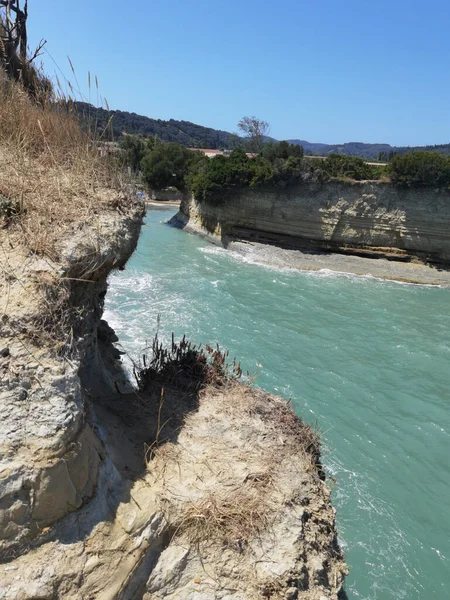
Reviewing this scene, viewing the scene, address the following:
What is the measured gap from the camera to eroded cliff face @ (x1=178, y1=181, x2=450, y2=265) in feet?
81.8

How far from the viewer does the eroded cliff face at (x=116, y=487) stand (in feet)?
10.9

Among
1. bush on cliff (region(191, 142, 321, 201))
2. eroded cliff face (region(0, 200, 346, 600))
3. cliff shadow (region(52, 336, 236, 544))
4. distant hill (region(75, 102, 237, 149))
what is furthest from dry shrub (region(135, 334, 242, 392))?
distant hill (region(75, 102, 237, 149))

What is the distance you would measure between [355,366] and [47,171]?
10.2 m

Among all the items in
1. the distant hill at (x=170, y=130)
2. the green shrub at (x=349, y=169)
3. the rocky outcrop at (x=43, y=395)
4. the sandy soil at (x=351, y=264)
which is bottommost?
the sandy soil at (x=351, y=264)

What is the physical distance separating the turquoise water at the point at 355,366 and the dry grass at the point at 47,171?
14.9 ft

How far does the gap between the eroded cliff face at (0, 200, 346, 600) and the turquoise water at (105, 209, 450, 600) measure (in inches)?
106

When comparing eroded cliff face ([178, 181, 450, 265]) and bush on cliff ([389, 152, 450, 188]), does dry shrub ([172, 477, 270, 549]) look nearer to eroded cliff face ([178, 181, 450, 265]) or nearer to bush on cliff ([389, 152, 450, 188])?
eroded cliff face ([178, 181, 450, 265])

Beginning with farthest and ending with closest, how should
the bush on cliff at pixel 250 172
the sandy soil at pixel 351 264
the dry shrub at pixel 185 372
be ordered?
the bush on cliff at pixel 250 172 → the sandy soil at pixel 351 264 → the dry shrub at pixel 185 372

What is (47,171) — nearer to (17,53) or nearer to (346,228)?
(17,53)

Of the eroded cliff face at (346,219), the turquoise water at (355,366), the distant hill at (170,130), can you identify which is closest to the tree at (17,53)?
the turquoise water at (355,366)

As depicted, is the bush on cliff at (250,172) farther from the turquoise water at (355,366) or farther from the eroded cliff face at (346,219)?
the turquoise water at (355,366)

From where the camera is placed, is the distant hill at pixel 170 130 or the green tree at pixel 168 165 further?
the distant hill at pixel 170 130

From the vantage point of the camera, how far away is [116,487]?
402 centimetres

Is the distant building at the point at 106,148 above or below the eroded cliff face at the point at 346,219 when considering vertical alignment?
above
